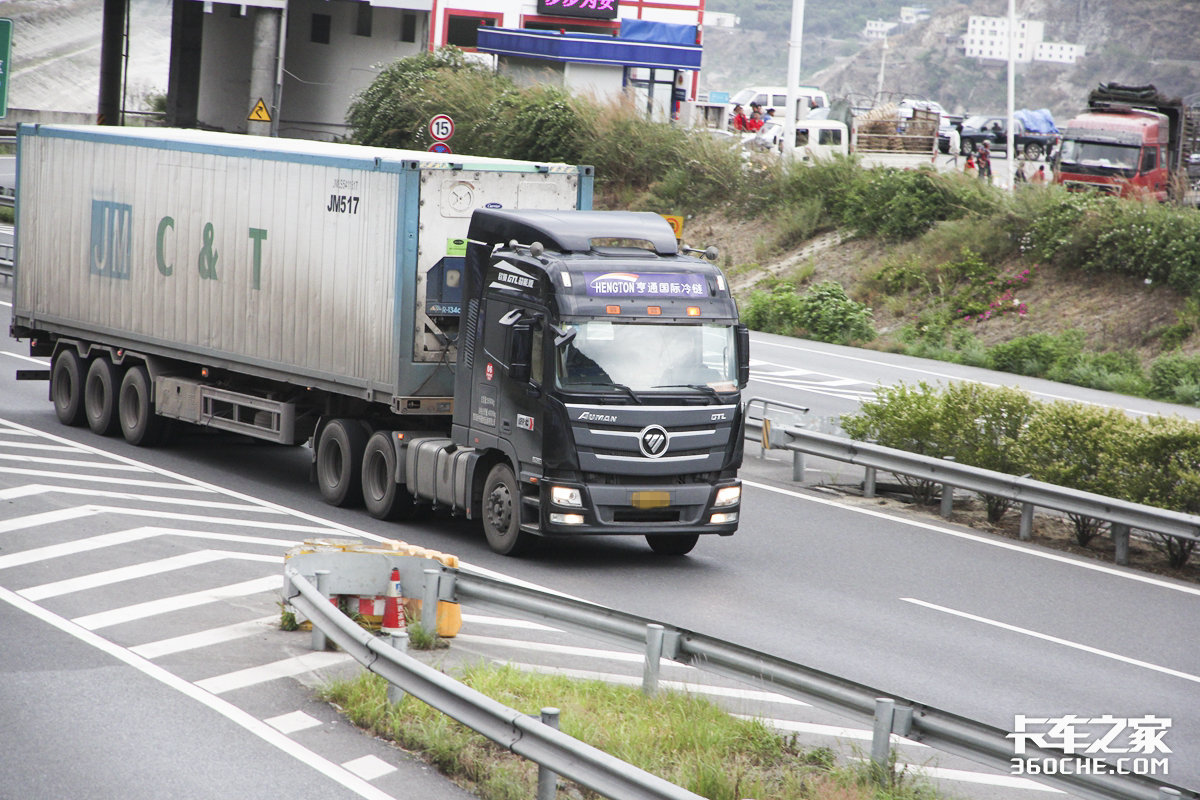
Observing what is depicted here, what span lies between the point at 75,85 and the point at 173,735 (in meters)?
111

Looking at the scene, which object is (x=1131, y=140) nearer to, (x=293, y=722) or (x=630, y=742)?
(x=630, y=742)

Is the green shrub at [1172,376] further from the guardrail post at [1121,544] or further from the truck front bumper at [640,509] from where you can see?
the truck front bumper at [640,509]

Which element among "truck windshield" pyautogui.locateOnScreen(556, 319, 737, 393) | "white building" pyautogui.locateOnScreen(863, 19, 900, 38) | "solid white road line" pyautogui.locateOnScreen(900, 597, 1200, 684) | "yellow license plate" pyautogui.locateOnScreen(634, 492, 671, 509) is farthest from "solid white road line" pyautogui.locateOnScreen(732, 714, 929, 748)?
"white building" pyautogui.locateOnScreen(863, 19, 900, 38)

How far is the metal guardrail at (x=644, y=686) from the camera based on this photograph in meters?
6.26

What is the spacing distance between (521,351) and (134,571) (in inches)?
149

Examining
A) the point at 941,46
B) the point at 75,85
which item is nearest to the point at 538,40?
the point at 75,85

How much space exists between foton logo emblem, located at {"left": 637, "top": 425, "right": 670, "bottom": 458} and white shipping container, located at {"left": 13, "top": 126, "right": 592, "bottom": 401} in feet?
8.94

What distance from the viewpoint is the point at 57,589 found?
36.7 feet

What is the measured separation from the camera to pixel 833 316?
106 feet

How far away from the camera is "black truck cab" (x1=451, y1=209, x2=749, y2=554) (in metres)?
12.5

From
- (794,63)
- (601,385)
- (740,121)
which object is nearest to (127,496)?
(601,385)

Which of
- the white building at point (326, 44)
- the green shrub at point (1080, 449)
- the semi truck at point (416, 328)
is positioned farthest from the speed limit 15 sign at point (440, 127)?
the white building at point (326, 44)

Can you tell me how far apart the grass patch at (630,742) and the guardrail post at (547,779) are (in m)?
0.31

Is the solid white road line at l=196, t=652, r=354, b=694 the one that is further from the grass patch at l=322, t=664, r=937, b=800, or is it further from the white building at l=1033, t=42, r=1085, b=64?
the white building at l=1033, t=42, r=1085, b=64
